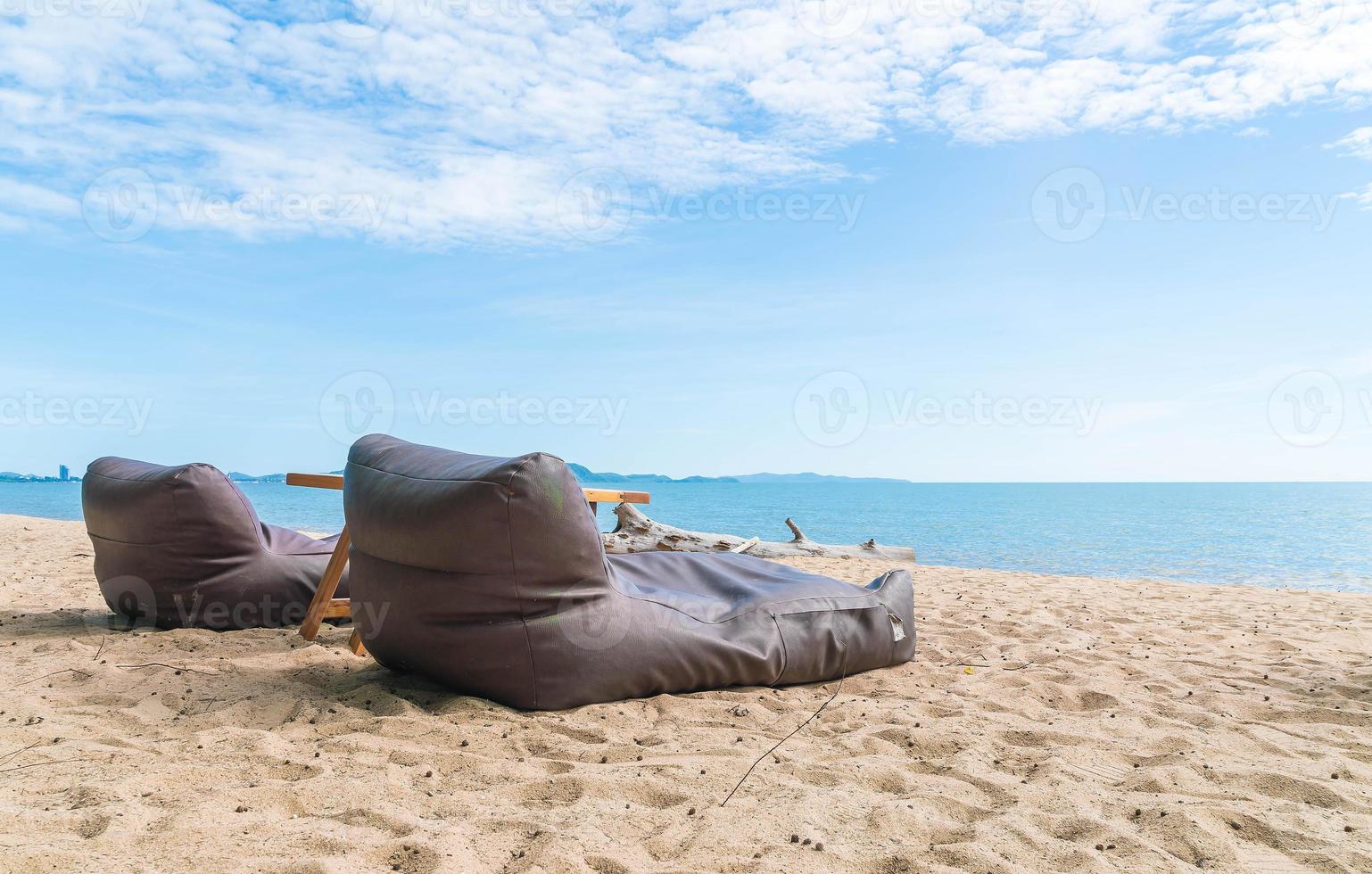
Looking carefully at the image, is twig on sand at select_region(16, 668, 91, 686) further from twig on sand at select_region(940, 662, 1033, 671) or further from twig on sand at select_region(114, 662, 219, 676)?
twig on sand at select_region(940, 662, 1033, 671)

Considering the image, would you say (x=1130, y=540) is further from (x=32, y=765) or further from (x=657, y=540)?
(x=32, y=765)

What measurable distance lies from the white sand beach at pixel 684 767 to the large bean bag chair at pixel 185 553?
0.26 meters

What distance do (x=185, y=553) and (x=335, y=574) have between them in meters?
1.05

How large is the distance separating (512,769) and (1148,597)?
6799 millimetres

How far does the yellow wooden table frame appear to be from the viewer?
14.9 feet

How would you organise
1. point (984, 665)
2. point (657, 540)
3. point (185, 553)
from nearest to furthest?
point (984, 665) → point (185, 553) → point (657, 540)

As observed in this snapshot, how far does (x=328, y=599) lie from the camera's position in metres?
4.78

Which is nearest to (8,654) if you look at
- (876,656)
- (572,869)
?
(572,869)

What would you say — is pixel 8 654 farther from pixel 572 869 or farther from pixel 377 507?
pixel 572 869

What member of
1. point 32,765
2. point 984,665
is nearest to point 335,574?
point 32,765

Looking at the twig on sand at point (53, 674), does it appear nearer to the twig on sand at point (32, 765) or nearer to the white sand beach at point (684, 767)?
the white sand beach at point (684, 767)

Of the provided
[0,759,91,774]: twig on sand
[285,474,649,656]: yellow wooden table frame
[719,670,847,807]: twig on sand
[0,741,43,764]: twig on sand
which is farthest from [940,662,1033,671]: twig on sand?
[0,741,43,764]: twig on sand

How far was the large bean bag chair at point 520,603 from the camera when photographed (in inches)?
130

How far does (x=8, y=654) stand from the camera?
14.2 feet
